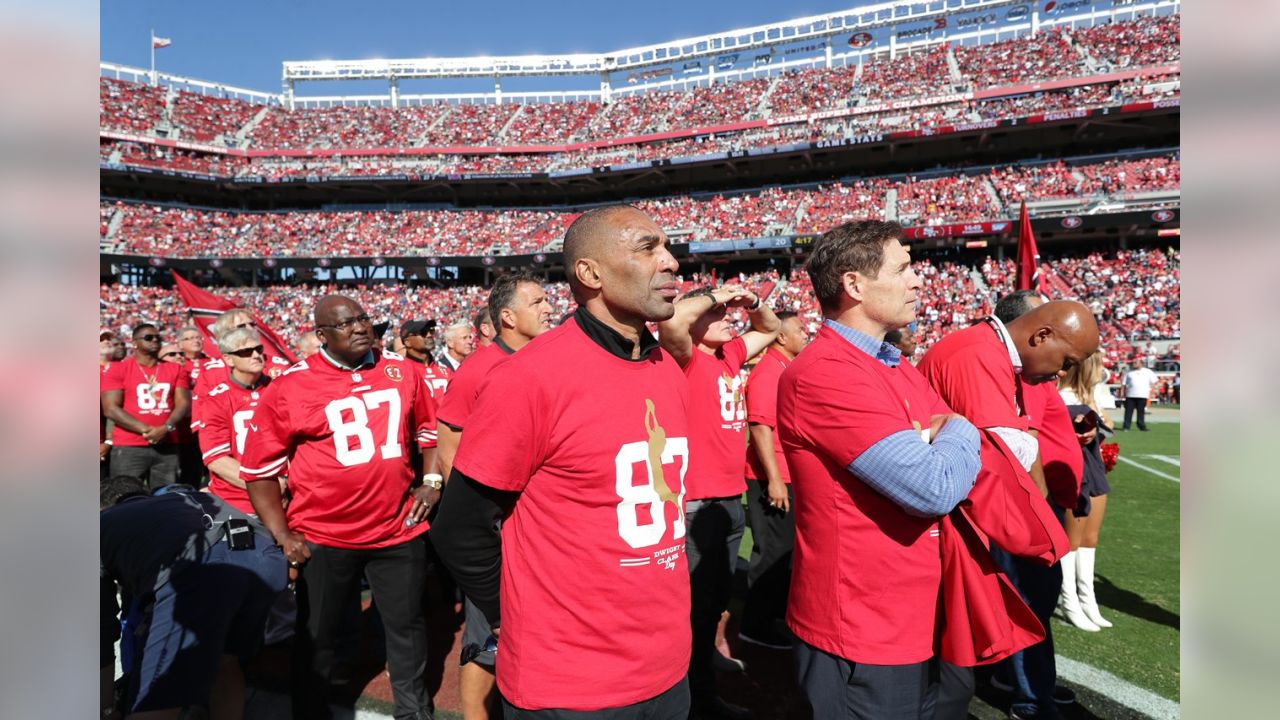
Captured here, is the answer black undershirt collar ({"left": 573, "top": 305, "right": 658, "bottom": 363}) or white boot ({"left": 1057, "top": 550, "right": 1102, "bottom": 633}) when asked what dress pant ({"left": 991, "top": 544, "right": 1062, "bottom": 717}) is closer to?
white boot ({"left": 1057, "top": 550, "right": 1102, "bottom": 633})

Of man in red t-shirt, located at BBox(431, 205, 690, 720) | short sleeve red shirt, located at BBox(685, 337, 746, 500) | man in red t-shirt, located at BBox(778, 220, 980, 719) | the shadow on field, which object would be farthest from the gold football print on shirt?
the shadow on field

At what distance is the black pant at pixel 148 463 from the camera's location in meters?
6.77

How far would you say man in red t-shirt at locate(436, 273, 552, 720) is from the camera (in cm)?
318

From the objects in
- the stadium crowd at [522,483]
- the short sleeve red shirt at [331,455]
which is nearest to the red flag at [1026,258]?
the stadium crowd at [522,483]

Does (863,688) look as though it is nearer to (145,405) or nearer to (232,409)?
(232,409)

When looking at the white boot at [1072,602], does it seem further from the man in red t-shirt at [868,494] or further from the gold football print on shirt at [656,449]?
the gold football print on shirt at [656,449]

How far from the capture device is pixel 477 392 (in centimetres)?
308

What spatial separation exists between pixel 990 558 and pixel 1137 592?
14.4 feet

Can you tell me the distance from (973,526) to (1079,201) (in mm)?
33976

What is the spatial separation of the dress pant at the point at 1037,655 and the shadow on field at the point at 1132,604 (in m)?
1.97

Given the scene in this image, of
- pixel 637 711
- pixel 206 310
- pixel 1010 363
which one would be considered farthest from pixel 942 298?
pixel 637 711

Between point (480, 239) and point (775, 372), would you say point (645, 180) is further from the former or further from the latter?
point (775, 372)

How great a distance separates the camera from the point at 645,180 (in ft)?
137

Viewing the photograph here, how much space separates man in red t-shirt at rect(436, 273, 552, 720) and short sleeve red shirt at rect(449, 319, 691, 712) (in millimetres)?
1215
